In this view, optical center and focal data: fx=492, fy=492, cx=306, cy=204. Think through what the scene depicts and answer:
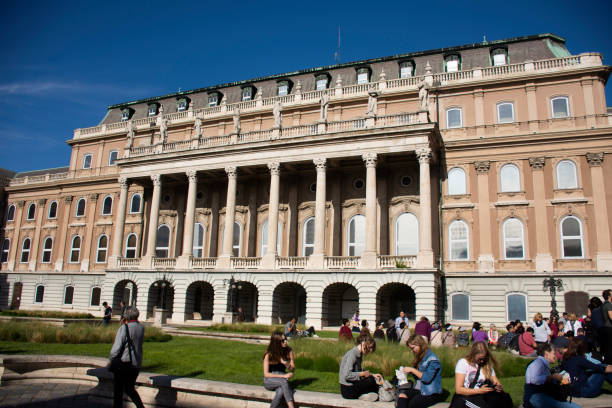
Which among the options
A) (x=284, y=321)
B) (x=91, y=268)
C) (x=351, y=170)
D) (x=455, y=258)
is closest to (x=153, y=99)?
(x=91, y=268)

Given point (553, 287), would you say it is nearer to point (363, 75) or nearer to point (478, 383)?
point (478, 383)

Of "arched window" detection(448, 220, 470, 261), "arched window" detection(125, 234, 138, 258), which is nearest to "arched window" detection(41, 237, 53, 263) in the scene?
"arched window" detection(125, 234, 138, 258)

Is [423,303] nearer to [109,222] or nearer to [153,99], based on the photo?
[109,222]

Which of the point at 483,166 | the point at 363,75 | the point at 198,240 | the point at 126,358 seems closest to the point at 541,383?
the point at 126,358

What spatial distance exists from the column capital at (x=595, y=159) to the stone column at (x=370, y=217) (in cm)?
1375

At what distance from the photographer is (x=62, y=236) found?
1967 inches

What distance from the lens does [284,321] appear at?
3569cm

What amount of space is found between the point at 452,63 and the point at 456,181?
33.2 feet

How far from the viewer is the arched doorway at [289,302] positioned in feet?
113

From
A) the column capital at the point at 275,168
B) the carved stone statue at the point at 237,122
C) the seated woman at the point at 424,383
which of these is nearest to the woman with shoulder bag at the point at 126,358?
the seated woman at the point at 424,383

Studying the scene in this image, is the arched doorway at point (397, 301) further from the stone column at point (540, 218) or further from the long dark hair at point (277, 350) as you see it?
the long dark hair at point (277, 350)

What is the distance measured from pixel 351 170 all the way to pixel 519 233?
12720mm

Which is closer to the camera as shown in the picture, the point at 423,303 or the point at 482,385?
the point at 482,385

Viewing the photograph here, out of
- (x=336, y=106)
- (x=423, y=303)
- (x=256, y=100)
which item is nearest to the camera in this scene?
(x=423, y=303)
